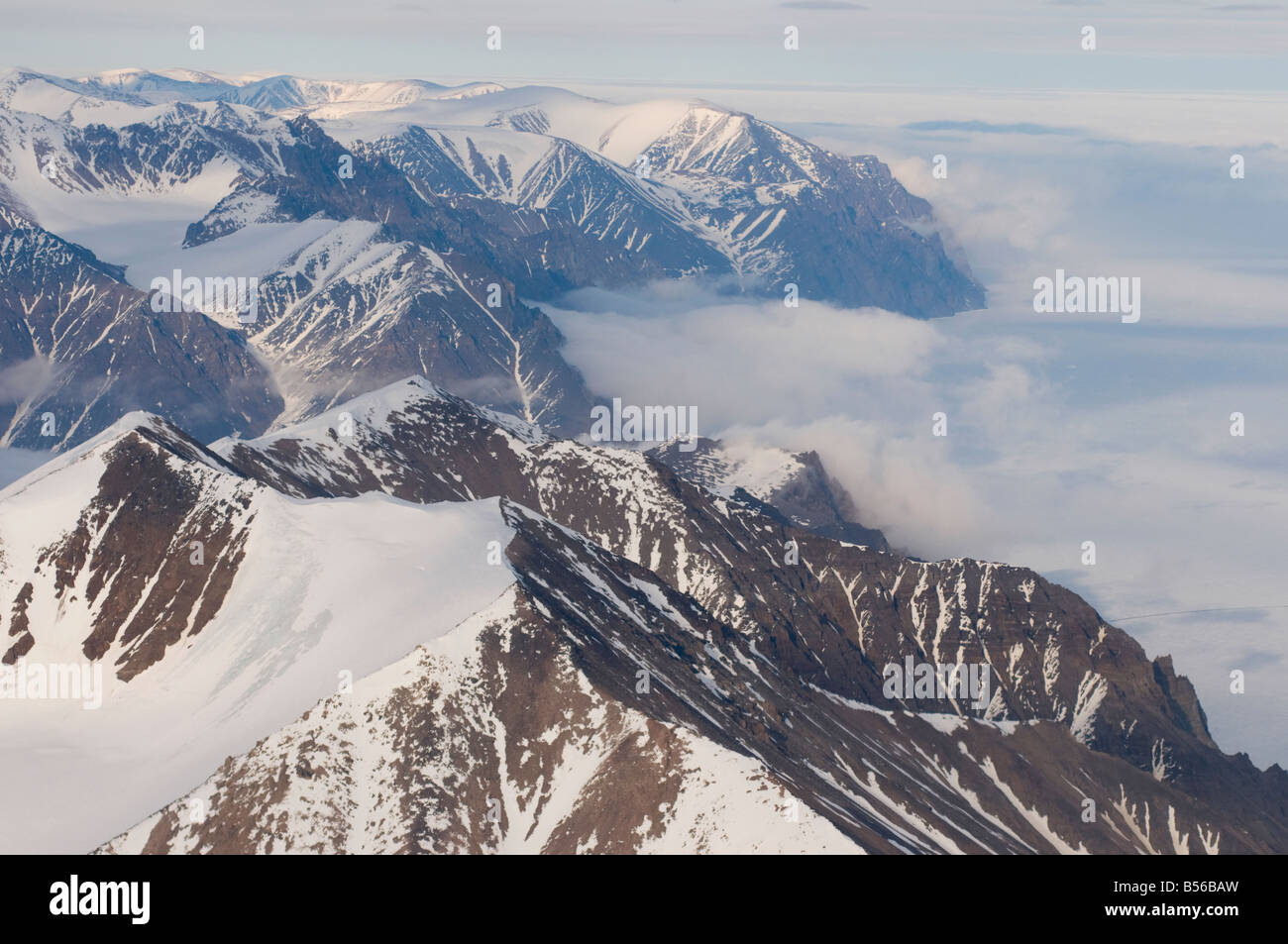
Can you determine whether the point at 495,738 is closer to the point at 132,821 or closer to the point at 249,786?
the point at 249,786

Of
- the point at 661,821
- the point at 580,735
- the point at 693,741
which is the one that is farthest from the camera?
the point at 580,735
